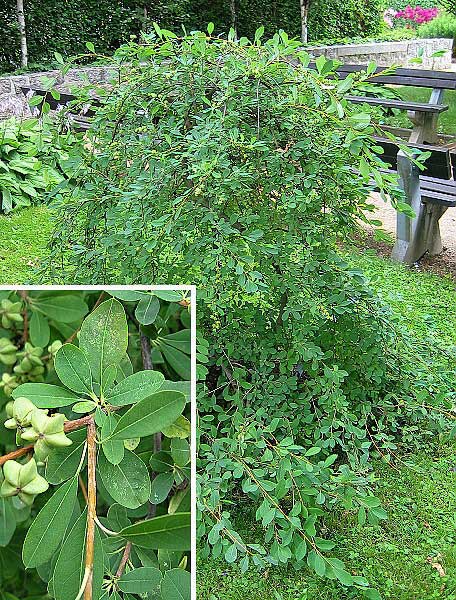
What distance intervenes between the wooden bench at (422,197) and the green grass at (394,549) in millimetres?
2434

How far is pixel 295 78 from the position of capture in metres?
2.59

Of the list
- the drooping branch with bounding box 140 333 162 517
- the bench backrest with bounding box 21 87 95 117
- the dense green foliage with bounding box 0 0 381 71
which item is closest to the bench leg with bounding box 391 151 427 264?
the bench backrest with bounding box 21 87 95 117

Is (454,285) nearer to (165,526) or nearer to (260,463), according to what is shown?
(260,463)

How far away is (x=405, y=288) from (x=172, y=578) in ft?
14.4

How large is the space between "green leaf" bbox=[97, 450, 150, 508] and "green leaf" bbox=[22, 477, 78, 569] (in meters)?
0.04

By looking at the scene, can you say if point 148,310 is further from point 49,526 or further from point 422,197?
point 422,197

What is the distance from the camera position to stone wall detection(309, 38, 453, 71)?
586 inches

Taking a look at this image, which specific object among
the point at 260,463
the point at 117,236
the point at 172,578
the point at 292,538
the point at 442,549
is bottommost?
the point at 442,549

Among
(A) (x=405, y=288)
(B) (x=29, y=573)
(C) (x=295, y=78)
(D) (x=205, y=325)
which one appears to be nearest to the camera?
(B) (x=29, y=573)

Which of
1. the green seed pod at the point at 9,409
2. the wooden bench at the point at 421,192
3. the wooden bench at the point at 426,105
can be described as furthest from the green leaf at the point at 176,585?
the wooden bench at the point at 426,105

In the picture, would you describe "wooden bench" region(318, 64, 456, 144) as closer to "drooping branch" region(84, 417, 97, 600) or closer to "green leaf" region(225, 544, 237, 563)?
"green leaf" region(225, 544, 237, 563)

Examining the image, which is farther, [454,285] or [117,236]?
[454,285]

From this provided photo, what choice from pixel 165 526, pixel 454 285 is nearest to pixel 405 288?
pixel 454 285

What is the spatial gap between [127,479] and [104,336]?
0.50 feet
